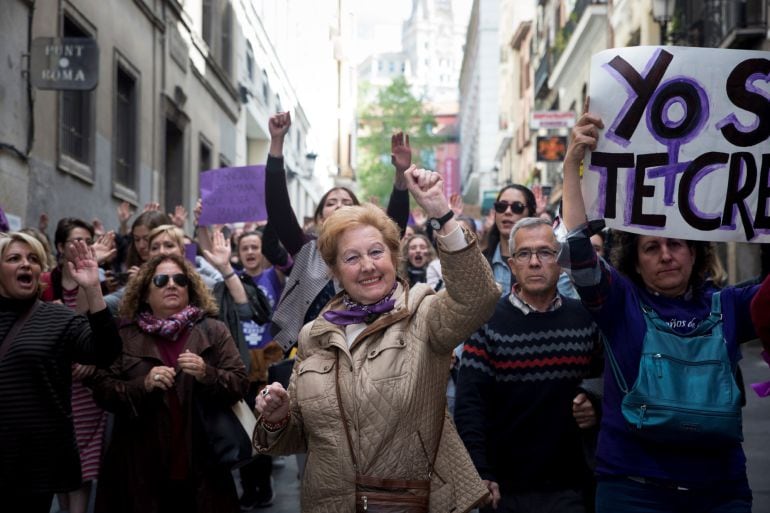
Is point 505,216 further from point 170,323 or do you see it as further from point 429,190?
point 429,190

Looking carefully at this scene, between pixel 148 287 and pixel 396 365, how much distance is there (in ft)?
8.50

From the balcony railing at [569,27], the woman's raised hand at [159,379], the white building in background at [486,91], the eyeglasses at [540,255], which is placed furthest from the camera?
the white building in background at [486,91]

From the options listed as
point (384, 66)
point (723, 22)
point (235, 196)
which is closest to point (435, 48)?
point (384, 66)

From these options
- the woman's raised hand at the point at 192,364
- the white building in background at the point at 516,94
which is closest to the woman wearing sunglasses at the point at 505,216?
the woman's raised hand at the point at 192,364

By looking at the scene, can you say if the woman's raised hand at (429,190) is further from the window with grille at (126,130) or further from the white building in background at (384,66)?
the white building in background at (384,66)

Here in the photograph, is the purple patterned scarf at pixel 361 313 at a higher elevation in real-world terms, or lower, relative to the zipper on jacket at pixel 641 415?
higher

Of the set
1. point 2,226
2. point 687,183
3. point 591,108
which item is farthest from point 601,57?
point 2,226

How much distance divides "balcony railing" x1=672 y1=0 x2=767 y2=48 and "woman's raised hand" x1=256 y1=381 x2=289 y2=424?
13528 mm

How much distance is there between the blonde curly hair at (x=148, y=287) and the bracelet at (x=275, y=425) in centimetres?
220

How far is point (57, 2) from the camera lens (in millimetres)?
12039

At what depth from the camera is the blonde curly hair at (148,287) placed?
5777mm

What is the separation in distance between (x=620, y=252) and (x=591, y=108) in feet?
1.85

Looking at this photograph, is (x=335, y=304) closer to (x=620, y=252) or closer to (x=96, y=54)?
(x=620, y=252)

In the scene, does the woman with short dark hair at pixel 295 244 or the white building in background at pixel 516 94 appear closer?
the woman with short dark hair at pixel 295 244
